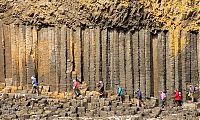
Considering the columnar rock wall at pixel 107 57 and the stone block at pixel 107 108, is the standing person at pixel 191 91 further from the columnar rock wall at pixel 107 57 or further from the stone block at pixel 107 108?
the stone block at pixel 107 108

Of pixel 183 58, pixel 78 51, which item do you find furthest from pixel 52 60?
pixel 183 58

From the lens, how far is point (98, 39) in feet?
94.5

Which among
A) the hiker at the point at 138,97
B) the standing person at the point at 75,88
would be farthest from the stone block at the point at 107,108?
the standing person at the point at 75,88

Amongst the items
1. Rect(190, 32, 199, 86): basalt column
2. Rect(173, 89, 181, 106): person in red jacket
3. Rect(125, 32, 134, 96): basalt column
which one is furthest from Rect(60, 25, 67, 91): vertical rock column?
Rect(190, 32, 199, 86): basalt column

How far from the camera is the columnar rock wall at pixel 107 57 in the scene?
92.6ft

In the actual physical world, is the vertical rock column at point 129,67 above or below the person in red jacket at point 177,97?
above

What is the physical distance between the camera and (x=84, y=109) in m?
27.0

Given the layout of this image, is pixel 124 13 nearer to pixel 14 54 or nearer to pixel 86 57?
pixel 86 57

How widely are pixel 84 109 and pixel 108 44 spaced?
3648 millimetres

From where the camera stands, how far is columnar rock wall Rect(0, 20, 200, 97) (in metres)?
28.2

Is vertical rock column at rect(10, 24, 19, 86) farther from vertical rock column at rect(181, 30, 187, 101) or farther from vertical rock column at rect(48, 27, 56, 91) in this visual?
Answer: vertical rock column at rect(181, 30, 187, 101)

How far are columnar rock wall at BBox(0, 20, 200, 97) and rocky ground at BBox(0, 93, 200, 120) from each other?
1.13 metres

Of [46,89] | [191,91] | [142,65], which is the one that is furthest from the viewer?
[46,89]

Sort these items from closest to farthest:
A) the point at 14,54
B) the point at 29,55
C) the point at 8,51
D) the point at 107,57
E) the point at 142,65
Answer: the point at 142,65 < the point at 107,57 < the point at 29,55 < the point at 14,54 < the point at 8,51
